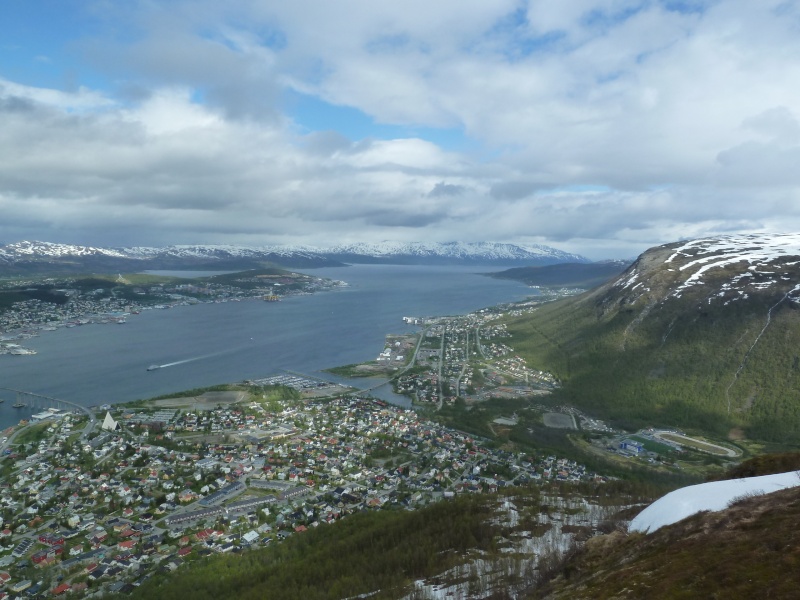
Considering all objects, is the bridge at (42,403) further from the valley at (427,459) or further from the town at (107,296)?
the town at (107,296)

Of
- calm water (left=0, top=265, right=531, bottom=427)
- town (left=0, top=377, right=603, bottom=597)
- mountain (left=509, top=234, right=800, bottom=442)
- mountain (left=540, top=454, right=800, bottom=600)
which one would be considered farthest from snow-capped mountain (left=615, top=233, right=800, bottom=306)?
mountain (left=540, top=454, right=800, bottom=600)

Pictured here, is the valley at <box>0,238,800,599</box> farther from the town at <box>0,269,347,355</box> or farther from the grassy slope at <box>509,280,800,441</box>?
the town at <box>0,269,347,355</box>

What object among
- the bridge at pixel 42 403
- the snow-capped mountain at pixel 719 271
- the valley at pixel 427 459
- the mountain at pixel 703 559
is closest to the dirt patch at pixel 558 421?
the valley at pixel 427 459

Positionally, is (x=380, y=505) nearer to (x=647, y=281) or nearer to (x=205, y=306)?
(x=647, y=281)

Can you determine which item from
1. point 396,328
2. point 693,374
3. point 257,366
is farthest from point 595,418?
point 396,328

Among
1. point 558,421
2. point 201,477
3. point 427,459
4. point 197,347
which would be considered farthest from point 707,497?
point 197,347
